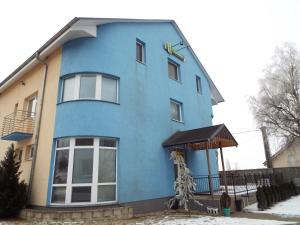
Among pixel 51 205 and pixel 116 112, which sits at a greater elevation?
pixel 116 112

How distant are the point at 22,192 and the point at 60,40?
6.97 metres

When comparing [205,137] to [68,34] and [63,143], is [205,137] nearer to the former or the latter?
[63,143]

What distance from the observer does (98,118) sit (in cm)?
1050

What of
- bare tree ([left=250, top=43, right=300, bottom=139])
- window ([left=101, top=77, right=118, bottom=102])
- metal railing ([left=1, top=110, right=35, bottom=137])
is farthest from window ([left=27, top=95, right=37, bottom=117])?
bare tree ([left=250, top=43, right=300, bottom=139])

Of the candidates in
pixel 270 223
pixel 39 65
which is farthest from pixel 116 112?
pixel 270 223

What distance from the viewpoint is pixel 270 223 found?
809 cm

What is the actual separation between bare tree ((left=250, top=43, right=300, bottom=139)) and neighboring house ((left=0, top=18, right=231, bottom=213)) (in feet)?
44.6

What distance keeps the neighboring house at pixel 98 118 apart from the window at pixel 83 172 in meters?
0.04

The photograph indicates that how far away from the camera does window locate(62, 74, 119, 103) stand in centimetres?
1100

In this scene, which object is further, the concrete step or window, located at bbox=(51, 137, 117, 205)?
window, located at bbox=(51, 137, 117, 205)

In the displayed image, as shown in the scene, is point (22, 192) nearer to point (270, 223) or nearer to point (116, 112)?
point (116, 112)

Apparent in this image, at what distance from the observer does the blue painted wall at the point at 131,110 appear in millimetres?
10531

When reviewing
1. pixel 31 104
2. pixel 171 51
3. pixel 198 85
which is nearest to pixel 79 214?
pixel 31 104

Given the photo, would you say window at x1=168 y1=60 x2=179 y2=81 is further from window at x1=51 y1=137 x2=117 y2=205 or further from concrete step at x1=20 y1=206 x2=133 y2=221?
concrete step at x1=20 y1=206 x2=133 y2=221
